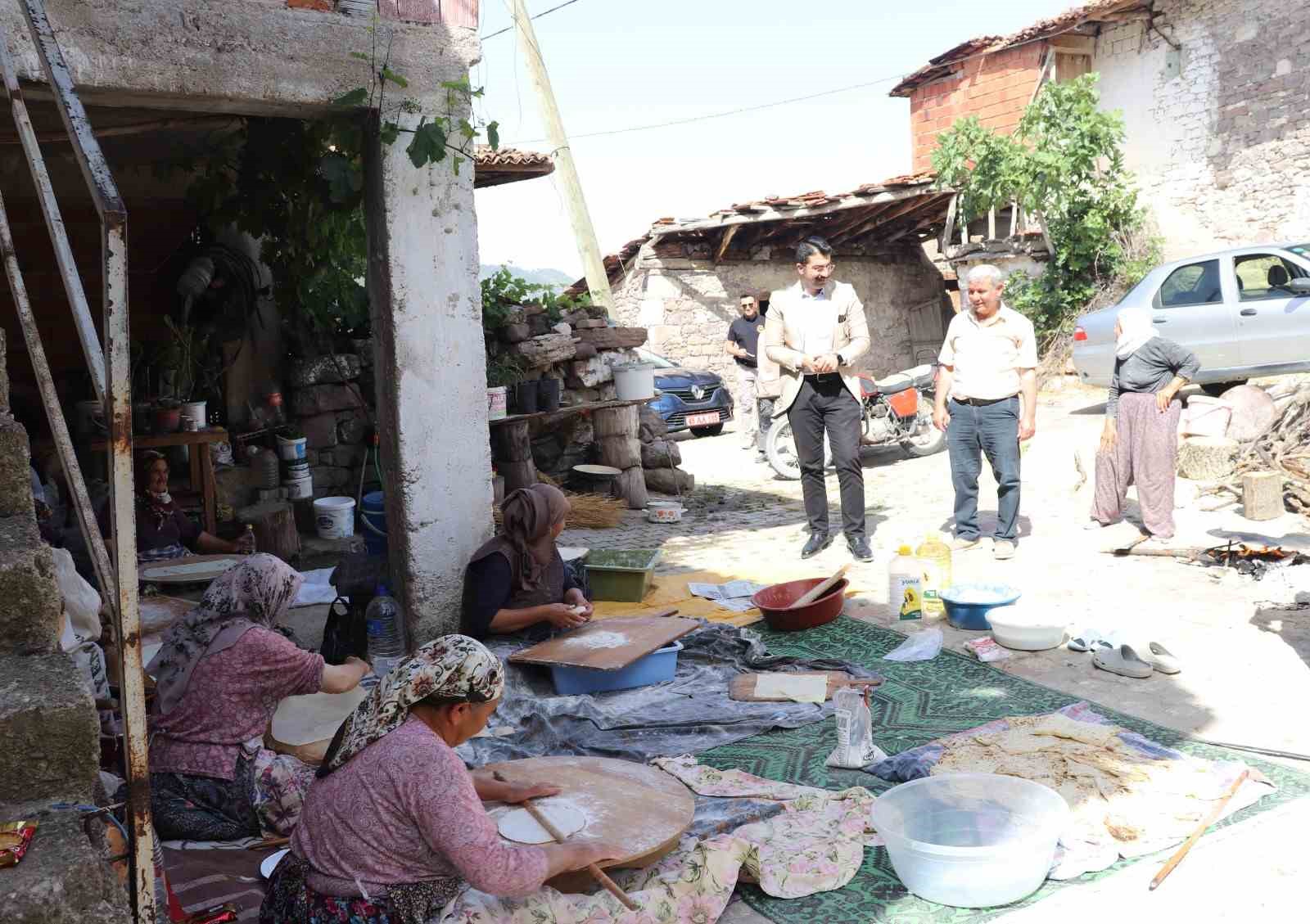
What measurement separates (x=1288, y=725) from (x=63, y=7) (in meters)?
5.29

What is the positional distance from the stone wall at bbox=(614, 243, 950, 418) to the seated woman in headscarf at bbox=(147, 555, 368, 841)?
12.7 m

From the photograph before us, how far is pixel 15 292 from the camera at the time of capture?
2.87 m

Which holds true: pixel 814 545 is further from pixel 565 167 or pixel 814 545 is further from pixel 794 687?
pixel 565 167

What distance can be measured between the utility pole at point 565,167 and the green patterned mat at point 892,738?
8011mm

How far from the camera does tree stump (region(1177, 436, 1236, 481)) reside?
8375mm

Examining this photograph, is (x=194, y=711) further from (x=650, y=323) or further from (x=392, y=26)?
(x=650, y=323)

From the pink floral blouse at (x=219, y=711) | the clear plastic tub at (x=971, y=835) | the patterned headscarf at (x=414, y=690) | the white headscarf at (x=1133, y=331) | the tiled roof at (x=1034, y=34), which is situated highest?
the tiled roof at (x=1034, y=34)

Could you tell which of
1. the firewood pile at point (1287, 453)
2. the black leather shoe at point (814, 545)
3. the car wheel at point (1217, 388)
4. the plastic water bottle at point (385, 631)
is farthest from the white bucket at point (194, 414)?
the car wheel at point (1217, 388)

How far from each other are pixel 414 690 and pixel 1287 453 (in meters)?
7.75

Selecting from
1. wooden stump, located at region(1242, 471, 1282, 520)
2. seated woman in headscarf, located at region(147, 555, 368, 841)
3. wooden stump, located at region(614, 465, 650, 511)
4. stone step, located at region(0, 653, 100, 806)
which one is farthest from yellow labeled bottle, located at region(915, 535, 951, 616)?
stone step, located at region(0, 653, 100, 806)

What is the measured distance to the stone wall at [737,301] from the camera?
666 inches

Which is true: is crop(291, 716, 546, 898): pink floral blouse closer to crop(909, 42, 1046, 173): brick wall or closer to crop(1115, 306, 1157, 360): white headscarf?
crop(1115, 306, 1157, 360): white headscarf

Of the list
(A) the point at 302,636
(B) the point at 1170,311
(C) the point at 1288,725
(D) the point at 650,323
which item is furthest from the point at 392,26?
(D) the point at 650,323

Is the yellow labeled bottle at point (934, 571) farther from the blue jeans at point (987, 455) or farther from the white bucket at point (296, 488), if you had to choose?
the white bucket at point (296, 488)
